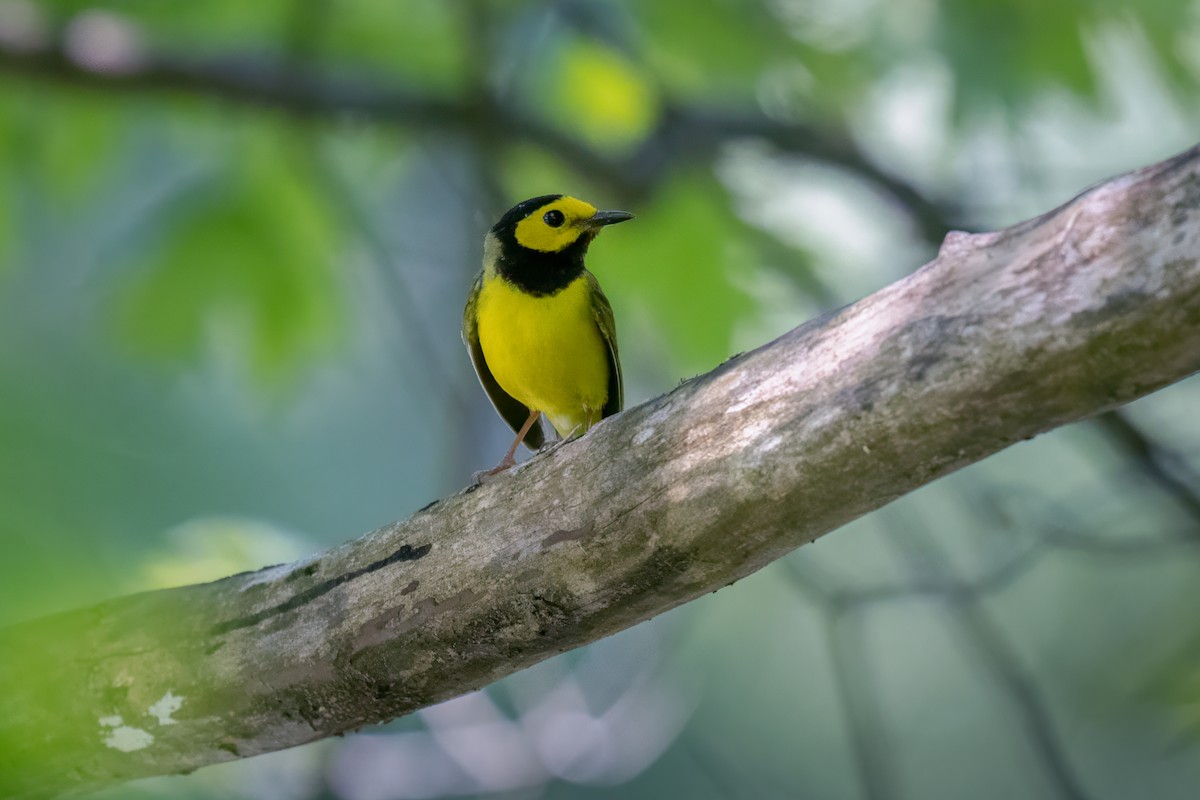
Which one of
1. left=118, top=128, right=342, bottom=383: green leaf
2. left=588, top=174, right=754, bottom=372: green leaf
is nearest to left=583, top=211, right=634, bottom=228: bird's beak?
left=588, top=174, right=754, bottom=372: green leaf

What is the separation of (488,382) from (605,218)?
0.93 m

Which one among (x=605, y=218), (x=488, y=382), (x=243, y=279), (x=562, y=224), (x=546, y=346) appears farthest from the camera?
(x=243, y=279)

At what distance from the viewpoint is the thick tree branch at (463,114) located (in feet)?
18.3

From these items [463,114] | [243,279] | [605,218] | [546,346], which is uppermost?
[463,114]

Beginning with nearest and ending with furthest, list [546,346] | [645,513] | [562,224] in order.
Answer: [645,513]
[546,346]
[562,224]

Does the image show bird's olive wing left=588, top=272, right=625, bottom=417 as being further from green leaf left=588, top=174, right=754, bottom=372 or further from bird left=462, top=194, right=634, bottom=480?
green leaf left=588, top=174, right=754, bottom=372

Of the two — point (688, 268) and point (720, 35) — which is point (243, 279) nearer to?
point (688, 268)

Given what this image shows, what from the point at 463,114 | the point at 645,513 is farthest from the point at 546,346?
the point at 645,513

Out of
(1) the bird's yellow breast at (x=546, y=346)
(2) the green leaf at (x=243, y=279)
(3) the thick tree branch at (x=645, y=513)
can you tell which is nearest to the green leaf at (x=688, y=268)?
(1) the bird's yellow breast at (x=546, y=346)

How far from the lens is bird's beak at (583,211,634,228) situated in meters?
5.18

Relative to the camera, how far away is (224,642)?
3.19 m

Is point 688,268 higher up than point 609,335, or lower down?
higher up

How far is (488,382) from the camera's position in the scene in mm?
5477

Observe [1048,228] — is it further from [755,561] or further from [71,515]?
[71,515]
